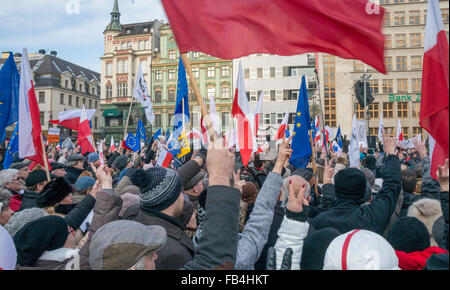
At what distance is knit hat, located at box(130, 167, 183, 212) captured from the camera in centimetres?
246

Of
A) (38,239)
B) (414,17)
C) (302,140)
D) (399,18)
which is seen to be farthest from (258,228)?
(414,17)

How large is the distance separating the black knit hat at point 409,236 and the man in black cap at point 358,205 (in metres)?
0.21

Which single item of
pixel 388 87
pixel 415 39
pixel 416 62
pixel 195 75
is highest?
pixel 415 39

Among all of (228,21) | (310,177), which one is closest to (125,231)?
(228,21)

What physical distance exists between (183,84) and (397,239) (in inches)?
232

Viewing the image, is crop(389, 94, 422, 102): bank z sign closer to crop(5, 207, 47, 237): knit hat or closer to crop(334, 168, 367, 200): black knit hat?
crop(334, 168, 367, 200): black knit hat

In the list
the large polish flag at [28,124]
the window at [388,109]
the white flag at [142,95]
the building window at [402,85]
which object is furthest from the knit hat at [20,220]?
the building window at [402,85]

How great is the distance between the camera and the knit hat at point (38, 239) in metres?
2.41

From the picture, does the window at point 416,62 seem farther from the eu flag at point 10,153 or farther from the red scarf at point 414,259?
the red scarf at point 414,259

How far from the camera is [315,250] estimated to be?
2.20 m

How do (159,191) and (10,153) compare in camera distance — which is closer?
(159,191)

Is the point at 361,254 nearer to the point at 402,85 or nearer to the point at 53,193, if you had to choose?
the point at 53,193

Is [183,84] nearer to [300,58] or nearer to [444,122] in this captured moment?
[444,122]

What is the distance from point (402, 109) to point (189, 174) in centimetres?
4758
